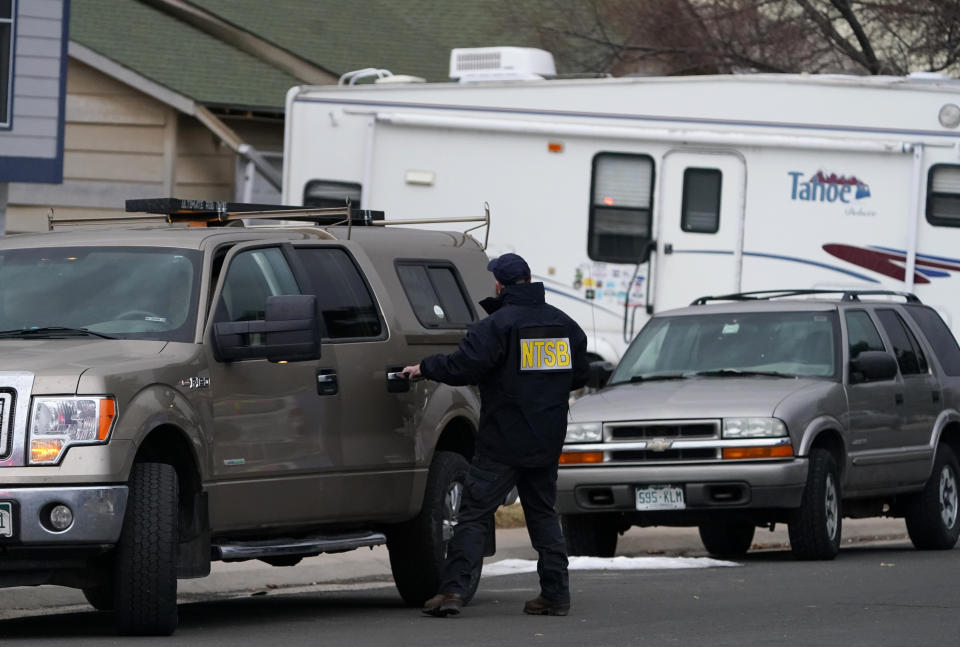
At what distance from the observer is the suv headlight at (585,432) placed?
12.2m

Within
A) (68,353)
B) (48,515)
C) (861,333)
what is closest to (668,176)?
(861,333)

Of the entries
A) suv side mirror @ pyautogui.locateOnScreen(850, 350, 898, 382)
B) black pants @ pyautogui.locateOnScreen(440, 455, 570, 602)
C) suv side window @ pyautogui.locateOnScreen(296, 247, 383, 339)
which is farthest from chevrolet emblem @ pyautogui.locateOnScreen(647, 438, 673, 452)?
suv side window @ pyautogui.locateOnScreen(296, 247, 383, 339)

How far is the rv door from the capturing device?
54.3ft

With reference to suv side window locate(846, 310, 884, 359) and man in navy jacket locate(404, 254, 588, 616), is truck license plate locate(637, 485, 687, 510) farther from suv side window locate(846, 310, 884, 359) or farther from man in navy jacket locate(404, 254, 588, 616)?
man in navy jacket locate(404, 254, 588, 616)

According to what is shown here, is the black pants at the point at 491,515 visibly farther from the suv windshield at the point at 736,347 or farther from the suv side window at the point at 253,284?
the suv windshield at the point at 736,347

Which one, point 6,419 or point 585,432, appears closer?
point 6,419

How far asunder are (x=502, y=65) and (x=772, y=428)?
720cm

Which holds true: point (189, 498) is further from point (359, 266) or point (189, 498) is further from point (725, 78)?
point (725, 78)

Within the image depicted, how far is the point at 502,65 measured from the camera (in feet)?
59.3

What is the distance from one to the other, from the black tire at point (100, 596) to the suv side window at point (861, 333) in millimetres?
5764

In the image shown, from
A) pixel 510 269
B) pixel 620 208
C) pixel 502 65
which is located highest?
pixel 502 65

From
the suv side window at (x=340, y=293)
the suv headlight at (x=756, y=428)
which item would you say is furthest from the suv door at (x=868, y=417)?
the suv side window at (x=340, y=293)

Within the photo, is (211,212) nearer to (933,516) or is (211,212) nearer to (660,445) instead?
(660,445)

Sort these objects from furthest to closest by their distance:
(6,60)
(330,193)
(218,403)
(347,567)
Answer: (330,193)
(6,60)
(347,567)
(218,403)
